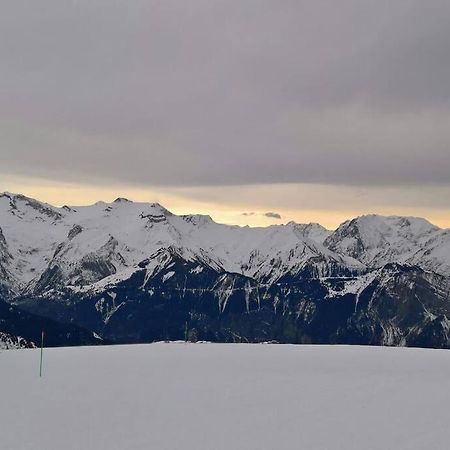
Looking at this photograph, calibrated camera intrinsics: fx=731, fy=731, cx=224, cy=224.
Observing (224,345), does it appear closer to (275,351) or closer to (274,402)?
(275,351)

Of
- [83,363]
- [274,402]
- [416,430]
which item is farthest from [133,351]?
[416,430]

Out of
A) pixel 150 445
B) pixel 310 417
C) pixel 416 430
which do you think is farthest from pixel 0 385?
pixel 416 430

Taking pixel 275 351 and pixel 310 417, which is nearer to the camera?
pixel 310 417

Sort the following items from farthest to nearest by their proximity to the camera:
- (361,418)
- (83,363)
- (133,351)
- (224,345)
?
(224,345), (133,351), (83,363), (361,418)

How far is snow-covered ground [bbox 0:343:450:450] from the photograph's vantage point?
72.3 feet

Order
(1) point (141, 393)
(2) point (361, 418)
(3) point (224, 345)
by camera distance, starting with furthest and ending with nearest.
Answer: (3) point (224, 345), (1) point (141, 393), (2) point (361, 418)

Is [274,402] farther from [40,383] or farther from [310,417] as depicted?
[40,383]

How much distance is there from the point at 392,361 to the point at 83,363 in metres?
16.6

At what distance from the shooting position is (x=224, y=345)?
5041cm

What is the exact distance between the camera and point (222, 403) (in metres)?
27.1

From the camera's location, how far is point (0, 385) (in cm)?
3092

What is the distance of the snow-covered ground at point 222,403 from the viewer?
22.0 meters

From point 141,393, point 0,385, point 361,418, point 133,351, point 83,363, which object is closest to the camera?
point 361,418

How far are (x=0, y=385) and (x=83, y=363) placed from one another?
721 cm
